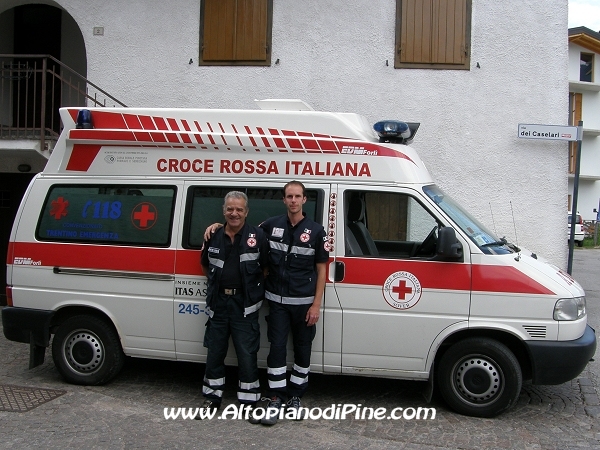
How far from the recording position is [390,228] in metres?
5.32

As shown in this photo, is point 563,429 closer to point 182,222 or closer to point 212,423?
point 212,423

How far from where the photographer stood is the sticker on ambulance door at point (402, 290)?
4945mm

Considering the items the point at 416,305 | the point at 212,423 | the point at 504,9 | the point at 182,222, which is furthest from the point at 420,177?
the point at 504,9

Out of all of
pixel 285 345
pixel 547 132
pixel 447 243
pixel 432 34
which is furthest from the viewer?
pixel 432 34

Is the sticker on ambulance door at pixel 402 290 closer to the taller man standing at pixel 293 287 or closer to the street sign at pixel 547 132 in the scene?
the taller man standing at pixel 293 287

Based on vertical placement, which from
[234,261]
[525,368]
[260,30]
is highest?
[260,30]

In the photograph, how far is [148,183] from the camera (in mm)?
5504

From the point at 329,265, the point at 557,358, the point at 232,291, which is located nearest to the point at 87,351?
the point at 232,291

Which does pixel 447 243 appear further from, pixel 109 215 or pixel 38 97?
pixel 38 97

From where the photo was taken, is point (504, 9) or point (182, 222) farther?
point (504, 9)

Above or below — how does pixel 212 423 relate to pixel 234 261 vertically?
below

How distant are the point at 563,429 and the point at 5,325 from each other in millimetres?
5058

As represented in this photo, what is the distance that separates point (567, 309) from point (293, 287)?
2.18 meters

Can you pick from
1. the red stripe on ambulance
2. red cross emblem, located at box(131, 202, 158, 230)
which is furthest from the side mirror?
red cross emblem, located at box(131, 202, 158, 230)
